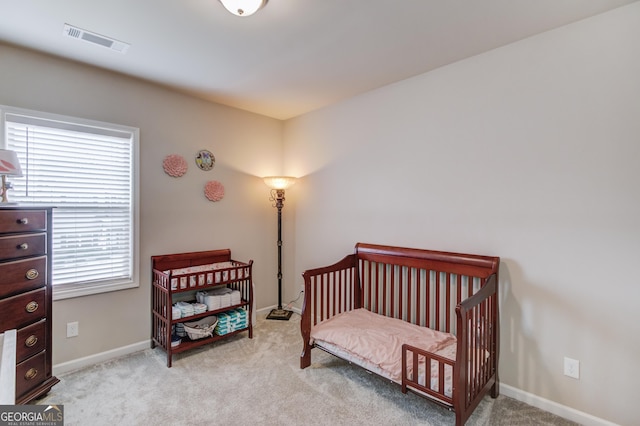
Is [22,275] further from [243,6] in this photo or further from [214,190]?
[243,6]

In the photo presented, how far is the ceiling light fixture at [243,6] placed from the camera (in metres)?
1.65

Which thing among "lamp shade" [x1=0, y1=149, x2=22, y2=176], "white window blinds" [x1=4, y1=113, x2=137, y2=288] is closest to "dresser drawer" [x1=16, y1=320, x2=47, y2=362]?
"white window blinds" [x1=4, y1=113, x2=137, y2=288]

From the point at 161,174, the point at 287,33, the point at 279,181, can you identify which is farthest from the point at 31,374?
the point at 287,33

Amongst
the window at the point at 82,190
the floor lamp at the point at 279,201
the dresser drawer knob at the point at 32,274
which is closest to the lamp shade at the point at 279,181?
the floor lamp at the point at 279,201

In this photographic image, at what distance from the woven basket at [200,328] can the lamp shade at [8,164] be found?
1.68 m

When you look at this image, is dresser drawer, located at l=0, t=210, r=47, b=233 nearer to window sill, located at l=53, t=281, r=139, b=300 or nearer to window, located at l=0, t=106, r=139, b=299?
window, located at l=0, t=106, r=139, b=299

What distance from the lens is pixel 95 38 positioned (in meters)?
2.09

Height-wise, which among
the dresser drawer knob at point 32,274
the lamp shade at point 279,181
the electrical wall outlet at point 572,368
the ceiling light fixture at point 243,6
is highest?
the ceiling light fixture at point 243,6

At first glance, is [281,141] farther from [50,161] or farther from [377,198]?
[50,161]

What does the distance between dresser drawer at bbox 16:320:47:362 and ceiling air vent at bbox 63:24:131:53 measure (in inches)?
76.4

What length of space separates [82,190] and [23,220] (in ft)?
2.37

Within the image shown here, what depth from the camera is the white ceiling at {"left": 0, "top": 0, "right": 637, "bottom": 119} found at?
5.79 ft

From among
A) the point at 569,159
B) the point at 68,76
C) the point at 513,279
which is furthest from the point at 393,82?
the point at 68,76

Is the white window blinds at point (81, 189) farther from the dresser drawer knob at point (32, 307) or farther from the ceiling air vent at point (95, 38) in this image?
the ceiling air vent at point (95, 38)
